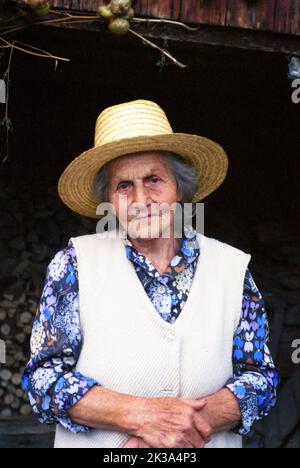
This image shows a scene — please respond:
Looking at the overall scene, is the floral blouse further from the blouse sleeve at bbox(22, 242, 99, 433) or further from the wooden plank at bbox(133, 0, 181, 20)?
the wooden plank at bbox(133, 0, 181, 20)

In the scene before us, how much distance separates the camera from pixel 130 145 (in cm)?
274

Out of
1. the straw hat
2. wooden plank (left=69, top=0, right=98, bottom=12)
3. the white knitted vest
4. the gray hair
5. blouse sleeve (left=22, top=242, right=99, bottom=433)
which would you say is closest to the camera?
blouse sleeve (left=22, top=242, right=99, bottom=433)

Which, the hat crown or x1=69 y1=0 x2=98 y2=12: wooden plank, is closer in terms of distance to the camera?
the hat crown

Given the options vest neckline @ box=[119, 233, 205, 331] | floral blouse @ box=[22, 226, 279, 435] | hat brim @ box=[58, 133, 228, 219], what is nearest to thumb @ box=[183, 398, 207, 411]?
floral blouse @ box=[22, 226, 279, 435]

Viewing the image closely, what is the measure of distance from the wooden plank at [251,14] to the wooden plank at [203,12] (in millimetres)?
41

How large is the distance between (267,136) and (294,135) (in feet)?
0.93

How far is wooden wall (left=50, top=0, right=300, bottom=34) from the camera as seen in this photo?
302 cm

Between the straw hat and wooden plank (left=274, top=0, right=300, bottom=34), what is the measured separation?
0.64 metres

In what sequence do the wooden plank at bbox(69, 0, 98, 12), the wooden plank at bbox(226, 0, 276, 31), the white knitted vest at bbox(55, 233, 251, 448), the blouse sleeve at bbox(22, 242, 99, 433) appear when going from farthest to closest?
the wooden plank at bbox(226, 0, 276, 31) → the wooden plank at bbox(69, 0, 98, 12) → the white knitted vest at bbox(55, 233, 251, 448) → the blouse sleeve at bbox(22, 242, 99, 433)

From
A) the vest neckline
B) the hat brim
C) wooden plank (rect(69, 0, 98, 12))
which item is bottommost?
the vest neckline

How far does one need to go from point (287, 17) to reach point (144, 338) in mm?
1484

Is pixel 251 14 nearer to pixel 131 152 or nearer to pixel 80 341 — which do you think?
pixel 131 152

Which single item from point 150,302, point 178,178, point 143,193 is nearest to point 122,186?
point 143,193

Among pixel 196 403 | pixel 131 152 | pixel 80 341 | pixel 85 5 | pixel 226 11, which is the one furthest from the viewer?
pixel 226 11
